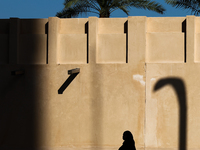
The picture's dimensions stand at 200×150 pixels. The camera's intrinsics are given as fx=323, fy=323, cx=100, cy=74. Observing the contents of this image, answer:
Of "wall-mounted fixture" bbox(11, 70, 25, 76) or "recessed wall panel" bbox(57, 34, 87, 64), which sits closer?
"wall-mounted fixture" bbox(11, 70, 25, 76)

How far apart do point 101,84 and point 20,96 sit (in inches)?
Result: 116

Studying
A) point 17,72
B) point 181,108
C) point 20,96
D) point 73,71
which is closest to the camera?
point 73,71

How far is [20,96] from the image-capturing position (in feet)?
38.0

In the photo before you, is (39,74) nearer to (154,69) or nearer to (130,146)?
(154,69)

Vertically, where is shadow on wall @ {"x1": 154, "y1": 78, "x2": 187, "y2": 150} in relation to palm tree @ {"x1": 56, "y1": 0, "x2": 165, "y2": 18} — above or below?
below

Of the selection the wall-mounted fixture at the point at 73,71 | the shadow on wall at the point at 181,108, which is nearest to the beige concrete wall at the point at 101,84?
the shadow on wall at the point at 181,108

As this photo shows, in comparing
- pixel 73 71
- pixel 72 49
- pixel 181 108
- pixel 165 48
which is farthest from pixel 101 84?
pixel 181 108

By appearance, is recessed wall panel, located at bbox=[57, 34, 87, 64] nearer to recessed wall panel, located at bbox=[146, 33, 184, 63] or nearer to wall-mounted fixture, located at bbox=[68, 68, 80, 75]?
wall-mounted fixture, located at bbox=[68, 68, 80, 75]

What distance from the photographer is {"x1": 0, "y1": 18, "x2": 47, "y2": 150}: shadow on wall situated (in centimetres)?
1151

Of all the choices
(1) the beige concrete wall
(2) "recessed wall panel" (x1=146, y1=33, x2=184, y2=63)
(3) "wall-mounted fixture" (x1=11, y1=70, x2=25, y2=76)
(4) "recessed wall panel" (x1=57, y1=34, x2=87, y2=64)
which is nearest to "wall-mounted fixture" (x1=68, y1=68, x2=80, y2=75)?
(1) the beige concrete wall

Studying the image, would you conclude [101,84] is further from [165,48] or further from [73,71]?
[165,48]

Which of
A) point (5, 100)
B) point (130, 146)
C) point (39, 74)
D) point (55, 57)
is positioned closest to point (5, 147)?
point (5, 100)

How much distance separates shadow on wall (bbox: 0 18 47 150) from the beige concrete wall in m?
0.04

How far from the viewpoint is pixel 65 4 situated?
708 inches
